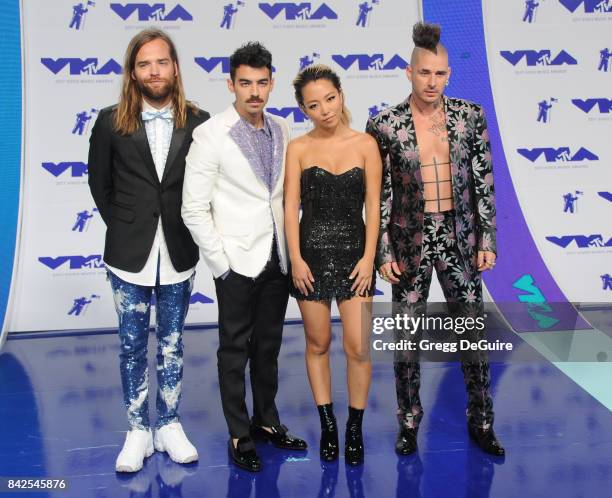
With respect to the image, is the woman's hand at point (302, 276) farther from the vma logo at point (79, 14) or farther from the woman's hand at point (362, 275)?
the vma logo at point (79, 14)

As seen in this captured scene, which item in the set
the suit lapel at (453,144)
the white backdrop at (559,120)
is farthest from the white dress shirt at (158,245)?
the white backdrop at (559,120)

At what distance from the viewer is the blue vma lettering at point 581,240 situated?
19.6 feet

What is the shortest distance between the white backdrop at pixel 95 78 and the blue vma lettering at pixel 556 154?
3.45 ft

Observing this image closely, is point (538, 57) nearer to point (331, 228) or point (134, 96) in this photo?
point (331, 228)

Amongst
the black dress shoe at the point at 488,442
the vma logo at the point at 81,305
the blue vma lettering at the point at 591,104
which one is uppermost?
the blue vma lettering at the point at 591,104

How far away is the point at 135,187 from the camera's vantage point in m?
3.28

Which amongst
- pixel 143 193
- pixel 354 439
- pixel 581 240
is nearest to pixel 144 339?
pixel 143 193

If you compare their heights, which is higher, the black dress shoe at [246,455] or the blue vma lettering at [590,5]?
the blue vma lettering at [590,5]

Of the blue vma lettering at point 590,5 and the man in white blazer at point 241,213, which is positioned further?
the blue vma lettering at point 590,5

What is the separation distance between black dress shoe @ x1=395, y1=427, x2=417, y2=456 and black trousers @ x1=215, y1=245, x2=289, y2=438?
61cm

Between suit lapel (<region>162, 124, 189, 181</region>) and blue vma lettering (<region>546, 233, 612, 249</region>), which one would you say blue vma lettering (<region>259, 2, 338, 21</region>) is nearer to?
blue vma lettering (<region>546, 233, 612, 249</region>)

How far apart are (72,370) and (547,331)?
3.21 m

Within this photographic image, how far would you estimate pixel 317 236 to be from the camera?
3238mm

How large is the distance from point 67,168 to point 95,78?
→ 0.67 meters
